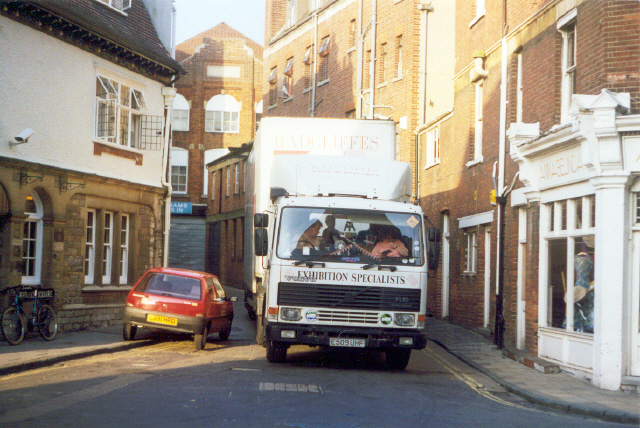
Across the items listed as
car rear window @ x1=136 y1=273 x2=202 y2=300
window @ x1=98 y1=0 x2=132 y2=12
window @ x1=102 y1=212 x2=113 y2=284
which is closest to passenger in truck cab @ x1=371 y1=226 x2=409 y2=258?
car rear window @ x1=136 y1=273 x2=202 y2=300

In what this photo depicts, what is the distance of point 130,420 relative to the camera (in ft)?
26.3

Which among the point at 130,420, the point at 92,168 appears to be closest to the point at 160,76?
the point at 92,168

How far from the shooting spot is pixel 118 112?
67.8 ft

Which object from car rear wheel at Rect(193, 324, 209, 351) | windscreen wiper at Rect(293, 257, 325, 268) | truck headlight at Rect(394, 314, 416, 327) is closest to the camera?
windscreen wiper at Rect(293, 257, 325, 268)

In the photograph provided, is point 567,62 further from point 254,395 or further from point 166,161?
point 166,161

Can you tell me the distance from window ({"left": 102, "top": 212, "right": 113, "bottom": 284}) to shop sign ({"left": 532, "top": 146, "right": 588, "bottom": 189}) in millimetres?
11086

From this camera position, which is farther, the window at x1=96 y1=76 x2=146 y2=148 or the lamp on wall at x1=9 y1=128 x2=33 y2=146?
the window at x1=96 y1=76 x2=146 y2=148

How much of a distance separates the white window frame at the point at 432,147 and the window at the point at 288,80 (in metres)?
15.1

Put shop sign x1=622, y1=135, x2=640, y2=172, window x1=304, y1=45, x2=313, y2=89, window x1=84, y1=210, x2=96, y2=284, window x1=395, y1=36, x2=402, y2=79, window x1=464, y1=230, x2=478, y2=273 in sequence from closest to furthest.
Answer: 1. shop sign x1=622, y1=135, x2=640, y2=172
2. window x1=84, y1=210, x2=96, y2=284
3. window x1=464, y1=230, x2=478, y2=273
4. window x1=395, y1=36, x2=402, y2=79
5. window x1=304, y1=45, x2=313, y2=89

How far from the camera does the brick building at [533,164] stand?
40.4 ft

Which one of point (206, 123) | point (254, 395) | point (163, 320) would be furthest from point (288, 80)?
point (254, 395)

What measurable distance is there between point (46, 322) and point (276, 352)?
5330 mm

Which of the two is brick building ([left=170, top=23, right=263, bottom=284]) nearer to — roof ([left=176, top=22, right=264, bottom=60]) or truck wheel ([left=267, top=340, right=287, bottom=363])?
roof ([left=176, top=22, right=264, bottom=60])

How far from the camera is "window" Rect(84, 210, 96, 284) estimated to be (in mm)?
19922
